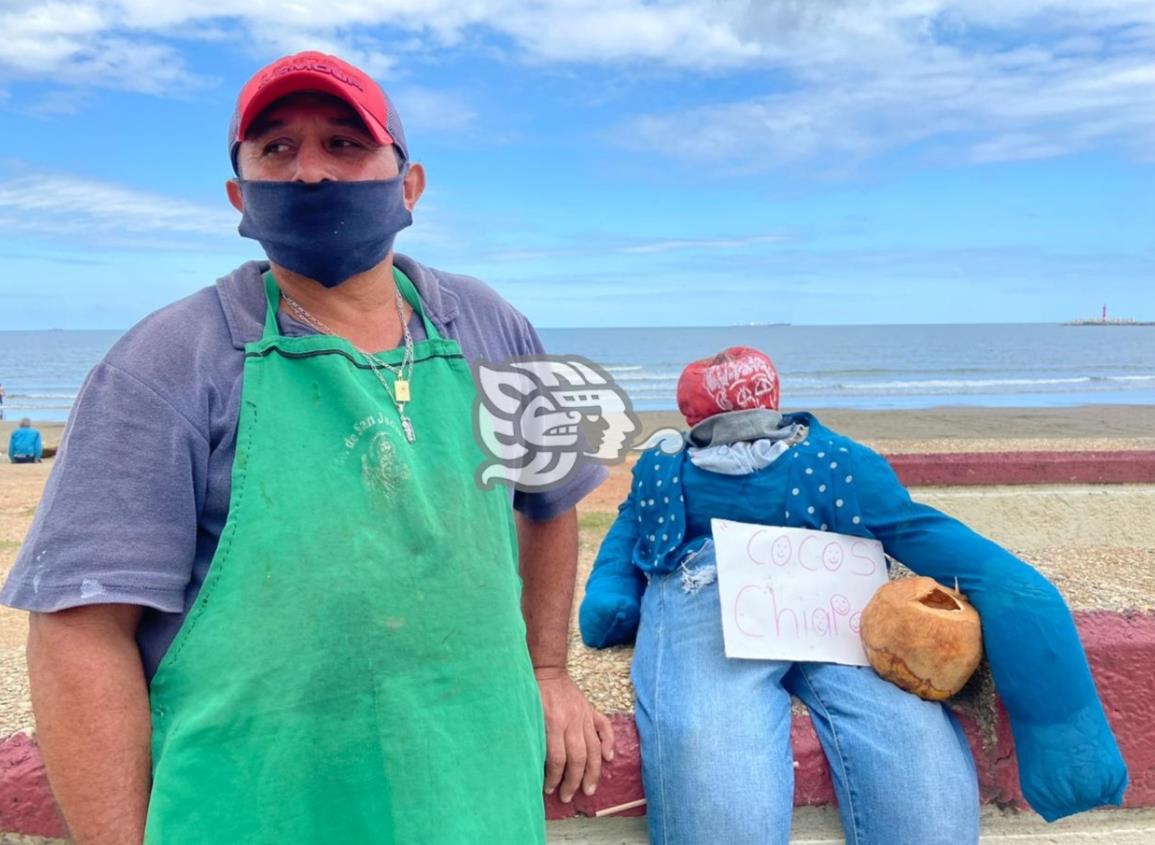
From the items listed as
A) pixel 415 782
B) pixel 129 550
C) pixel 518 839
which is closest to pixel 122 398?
pixel 129 550

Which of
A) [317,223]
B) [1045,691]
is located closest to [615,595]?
[1045,691]

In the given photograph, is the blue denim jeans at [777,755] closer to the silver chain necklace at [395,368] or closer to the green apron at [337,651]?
the green apron at [337,651]

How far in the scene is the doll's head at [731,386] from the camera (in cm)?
307

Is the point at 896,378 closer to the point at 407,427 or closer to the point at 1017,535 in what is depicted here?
the point at 1017,535

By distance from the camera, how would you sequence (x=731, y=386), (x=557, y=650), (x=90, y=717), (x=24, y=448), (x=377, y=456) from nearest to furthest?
(x=90, y=717) → (x=377, y=456) → (x=557, y=650) → (x=731, y=386) → (x=24, y=448)

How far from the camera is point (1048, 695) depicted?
224 cm

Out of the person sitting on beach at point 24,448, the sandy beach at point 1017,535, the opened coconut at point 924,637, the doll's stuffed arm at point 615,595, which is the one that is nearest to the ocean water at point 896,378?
the person sitting on beach at point 24,448

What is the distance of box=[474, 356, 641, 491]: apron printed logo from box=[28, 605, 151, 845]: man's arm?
67 centimetres

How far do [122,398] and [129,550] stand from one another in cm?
24

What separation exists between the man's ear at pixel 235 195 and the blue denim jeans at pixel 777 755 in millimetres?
1465

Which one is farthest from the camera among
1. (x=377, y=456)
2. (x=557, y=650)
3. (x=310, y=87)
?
(x=557, y=650)

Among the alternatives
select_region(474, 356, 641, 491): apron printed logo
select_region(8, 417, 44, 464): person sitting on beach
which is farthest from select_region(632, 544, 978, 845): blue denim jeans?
select_region(8, 417, 44, 464): person sitting on beach

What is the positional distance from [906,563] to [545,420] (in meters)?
1.11

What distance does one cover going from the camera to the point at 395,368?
185 centimetres
